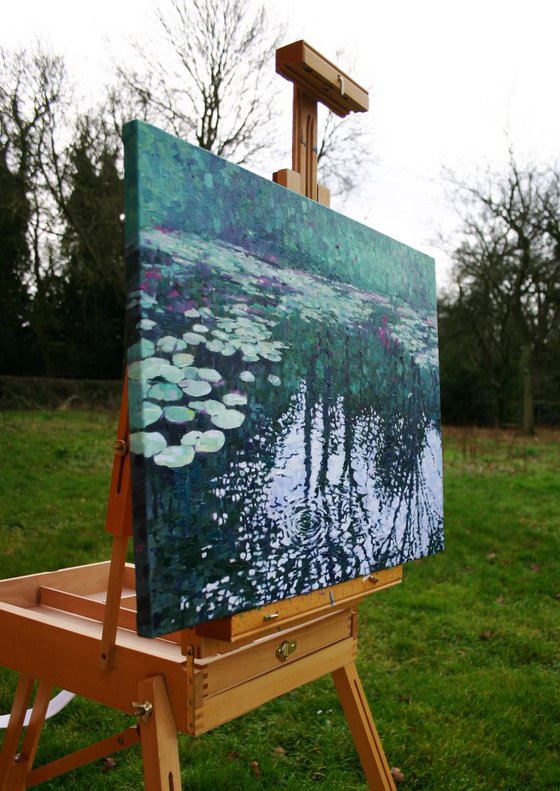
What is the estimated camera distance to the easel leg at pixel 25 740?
2064 mm

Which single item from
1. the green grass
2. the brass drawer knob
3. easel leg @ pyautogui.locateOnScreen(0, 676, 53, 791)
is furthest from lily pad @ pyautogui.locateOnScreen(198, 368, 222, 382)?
the green grass

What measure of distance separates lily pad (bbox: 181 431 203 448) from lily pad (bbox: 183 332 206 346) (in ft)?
0.60

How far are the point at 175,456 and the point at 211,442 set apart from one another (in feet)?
0.34

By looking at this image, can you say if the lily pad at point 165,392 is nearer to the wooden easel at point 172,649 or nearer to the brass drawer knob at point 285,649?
the wooden easel at point 172,649

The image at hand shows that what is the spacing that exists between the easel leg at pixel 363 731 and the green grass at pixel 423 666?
0.63 meters

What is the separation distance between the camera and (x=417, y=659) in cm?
382

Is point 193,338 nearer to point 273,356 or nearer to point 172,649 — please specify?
point 273,356

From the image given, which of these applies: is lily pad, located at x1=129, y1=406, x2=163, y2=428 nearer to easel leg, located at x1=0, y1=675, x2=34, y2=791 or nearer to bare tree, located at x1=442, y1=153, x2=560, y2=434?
easel leg, located at x1=0, y1=675, x2=34, y2=791

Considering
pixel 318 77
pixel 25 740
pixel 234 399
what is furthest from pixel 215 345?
pixel 25 740

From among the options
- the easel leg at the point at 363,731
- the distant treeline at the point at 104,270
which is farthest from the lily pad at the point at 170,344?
the distant treeline at the point at 104,270

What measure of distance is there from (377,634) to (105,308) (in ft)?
38.7

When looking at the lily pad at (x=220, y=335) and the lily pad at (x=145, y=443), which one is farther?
the lily pad at (x=220, y=335)

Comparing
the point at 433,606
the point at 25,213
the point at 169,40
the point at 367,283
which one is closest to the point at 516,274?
the point at 169,40

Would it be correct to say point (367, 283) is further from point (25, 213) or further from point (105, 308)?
point (105, 308)
